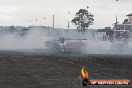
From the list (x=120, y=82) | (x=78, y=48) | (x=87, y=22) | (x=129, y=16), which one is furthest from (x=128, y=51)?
(x=129, y=16)

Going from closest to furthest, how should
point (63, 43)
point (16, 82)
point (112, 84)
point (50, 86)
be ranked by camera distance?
point (112, 84) < point (50, 86) < point (16, 82) < point (63, 43)

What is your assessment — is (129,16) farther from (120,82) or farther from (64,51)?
(120,82)

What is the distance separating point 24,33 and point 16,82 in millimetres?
58104

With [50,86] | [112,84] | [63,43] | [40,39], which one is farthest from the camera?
[40,39]

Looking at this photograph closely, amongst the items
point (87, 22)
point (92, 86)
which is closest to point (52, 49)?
point (92, 86)

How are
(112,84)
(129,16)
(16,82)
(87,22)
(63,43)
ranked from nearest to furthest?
(112,84)
(16,82)
(63,43)
(87,22)
(129,16)

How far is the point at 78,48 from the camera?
106 feet

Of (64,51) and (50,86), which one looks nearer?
(50,86)

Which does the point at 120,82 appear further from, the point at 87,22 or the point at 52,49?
the point at 87,22

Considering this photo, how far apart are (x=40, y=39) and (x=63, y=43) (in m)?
27.9

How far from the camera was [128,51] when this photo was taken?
116ft

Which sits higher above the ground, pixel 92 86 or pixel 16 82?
pixel 92 86

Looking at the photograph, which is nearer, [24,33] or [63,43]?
[63,43]

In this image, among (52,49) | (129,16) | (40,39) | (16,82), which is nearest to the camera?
(16,82)
